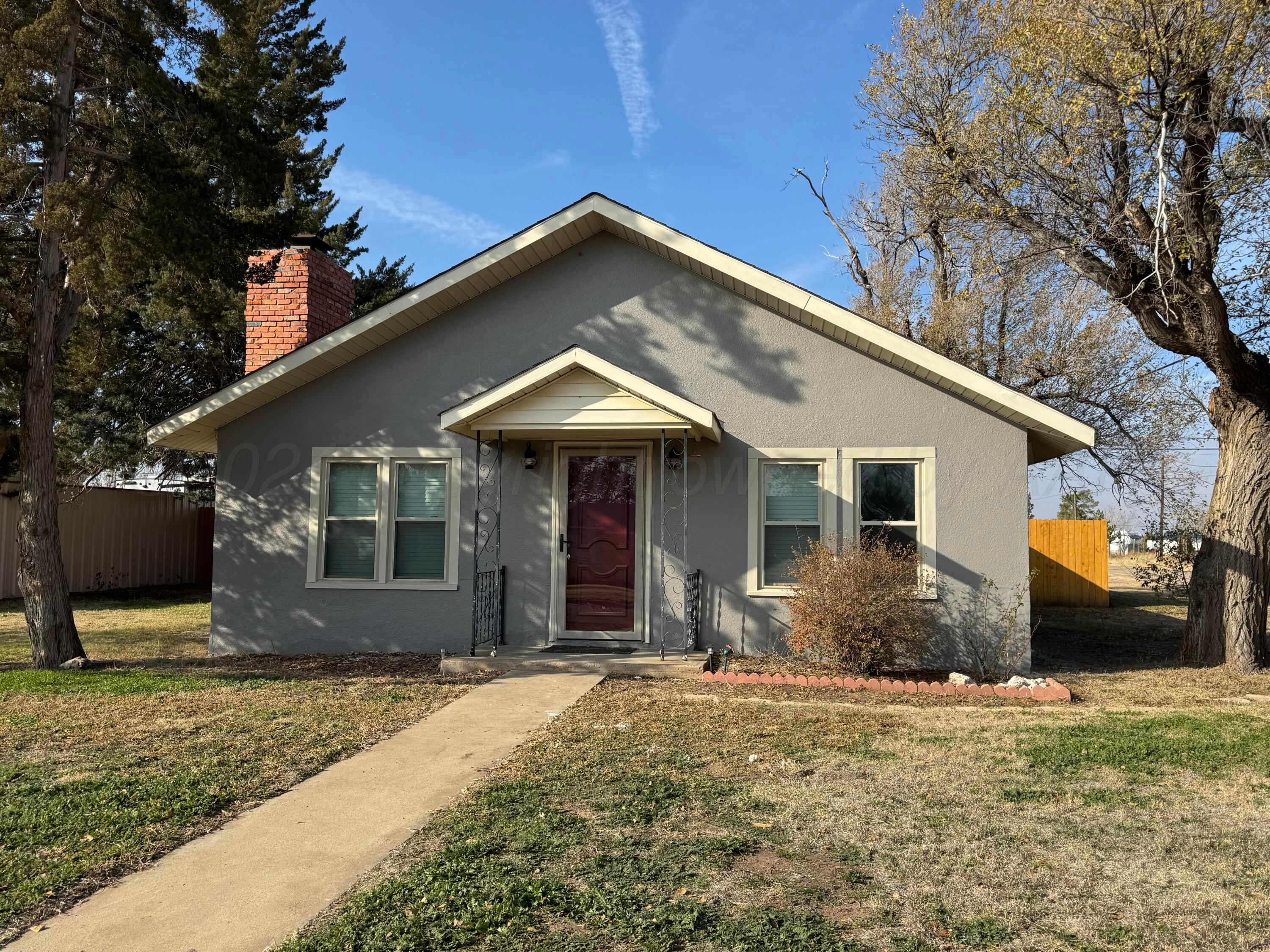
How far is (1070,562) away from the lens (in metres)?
21.2

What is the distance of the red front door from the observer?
10914mm

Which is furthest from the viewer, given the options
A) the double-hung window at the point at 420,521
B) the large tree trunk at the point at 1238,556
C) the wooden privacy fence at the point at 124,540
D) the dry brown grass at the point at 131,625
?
the wooden privacy fence at the point at 124,540

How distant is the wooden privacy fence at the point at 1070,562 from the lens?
20891 mm

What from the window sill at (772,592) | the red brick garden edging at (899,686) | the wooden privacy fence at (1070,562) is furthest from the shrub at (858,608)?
the wooden privacy fence at (1070,562)

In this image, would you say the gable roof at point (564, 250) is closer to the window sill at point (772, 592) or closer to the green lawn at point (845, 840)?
the window sill at point (772, 592)

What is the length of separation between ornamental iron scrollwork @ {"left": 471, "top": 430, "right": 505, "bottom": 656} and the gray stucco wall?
0.14m

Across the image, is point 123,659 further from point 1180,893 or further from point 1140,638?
point 1140,638

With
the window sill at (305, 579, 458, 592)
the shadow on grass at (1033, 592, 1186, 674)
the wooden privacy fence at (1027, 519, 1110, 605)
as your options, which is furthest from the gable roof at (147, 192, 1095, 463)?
the wooden privacy fence at (1027, 519, 1110, 605)

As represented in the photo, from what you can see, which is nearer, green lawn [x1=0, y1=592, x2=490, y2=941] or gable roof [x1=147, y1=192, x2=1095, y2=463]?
green lawn [x1=0, y1=592, x2=490, y2=941]

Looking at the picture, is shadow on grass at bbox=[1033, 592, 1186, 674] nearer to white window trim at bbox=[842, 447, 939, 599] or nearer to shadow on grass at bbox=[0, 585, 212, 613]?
white window trim at bbox=[842, 447, 939, 599]

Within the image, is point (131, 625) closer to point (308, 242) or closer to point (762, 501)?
point (308, 242)

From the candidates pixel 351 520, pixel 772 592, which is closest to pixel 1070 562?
pixel 772 592

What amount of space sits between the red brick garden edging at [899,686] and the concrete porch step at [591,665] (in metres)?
0.40

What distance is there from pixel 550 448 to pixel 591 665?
2.68 metres
